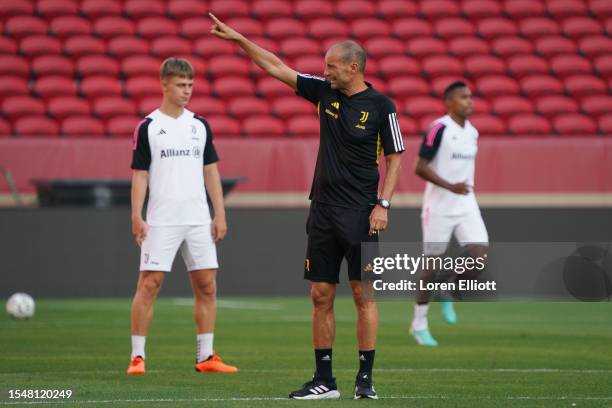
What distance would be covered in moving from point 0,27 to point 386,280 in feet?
52.6

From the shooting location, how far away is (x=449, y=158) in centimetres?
1148

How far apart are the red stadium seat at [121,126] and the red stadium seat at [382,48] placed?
508 centimetres

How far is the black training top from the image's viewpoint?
276 inches

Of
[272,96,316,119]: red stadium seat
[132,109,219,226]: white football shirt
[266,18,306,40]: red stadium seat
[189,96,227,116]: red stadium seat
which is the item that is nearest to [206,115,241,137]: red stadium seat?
[189,96,227,116]: red stadium seat

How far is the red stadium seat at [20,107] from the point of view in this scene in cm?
1903

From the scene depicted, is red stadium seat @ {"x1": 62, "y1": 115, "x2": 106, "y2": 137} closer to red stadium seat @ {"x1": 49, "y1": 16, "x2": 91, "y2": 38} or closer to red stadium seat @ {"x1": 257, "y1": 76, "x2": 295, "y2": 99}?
red stadium seat @ {"x1": 257, "y1": 76, "x2": 295, "y2": 99}

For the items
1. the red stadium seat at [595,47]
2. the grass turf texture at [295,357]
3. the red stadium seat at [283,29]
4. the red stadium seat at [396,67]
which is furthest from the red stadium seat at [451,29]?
the grass turf texture at [295,357]

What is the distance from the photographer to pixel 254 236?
16016 millimetres

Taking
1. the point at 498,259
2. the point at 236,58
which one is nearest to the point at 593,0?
the point at 236,58

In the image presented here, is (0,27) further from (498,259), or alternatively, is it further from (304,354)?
(304,354)

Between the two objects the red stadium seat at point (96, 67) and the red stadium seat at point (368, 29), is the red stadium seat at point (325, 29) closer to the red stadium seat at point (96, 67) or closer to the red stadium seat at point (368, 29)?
the red stadium seat at point (368, 29)

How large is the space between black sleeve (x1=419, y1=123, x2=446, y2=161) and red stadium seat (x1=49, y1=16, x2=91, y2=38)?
1170 cm

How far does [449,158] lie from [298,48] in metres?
10.4

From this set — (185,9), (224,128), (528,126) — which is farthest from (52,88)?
(528,126)
